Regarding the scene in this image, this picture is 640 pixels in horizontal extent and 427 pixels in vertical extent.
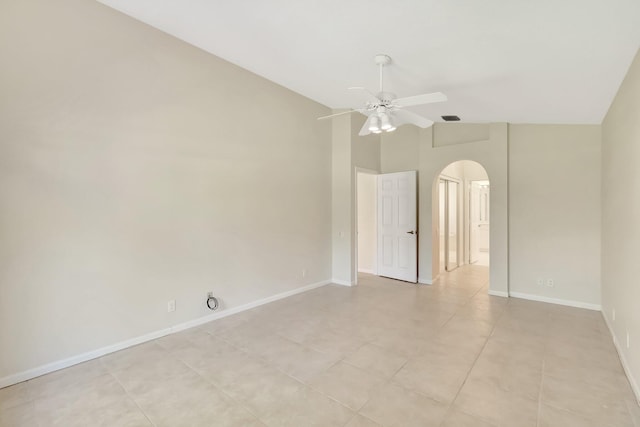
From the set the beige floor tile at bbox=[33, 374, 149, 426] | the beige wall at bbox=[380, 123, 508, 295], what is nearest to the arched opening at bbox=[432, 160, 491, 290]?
the beige wall at bbox=[380, 123, 508, 295]

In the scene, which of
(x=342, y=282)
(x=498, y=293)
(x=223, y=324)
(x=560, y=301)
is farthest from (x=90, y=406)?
(x=560, y=301)

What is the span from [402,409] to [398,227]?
13.2 ft

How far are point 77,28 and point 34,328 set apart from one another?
8.75 feet

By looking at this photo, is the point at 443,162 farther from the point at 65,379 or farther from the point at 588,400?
the point at 65,379

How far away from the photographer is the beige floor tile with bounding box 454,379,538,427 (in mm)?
1993

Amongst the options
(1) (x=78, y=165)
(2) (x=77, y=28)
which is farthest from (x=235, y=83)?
(1) (x=78, y=165)

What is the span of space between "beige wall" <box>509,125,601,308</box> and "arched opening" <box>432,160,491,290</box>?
3.39 ft

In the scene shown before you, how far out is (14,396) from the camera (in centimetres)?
228

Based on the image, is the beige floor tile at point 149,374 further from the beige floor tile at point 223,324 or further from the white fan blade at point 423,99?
the white fan blade at point 423,99

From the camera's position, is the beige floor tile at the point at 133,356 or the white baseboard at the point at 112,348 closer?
the white baseboard at the point at 112,348

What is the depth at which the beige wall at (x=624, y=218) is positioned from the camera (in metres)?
2.28

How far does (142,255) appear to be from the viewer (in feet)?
10.3

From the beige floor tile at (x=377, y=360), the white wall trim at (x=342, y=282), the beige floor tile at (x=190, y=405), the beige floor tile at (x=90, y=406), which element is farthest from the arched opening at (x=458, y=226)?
the beige floor tile at (x=90, y=406)

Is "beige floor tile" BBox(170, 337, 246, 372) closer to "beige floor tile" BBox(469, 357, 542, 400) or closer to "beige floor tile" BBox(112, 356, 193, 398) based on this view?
"beige floor tile" BBox(112, 356, 193, 398)
